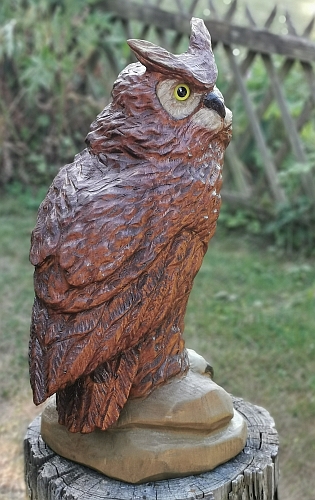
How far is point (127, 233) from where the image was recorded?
200cm

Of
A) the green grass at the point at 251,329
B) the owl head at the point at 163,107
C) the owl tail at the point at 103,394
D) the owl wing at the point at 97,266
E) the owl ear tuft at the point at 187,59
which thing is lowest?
the green grass at the point at 251,329

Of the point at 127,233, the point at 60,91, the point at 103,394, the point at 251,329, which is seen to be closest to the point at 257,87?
the point at 60,91

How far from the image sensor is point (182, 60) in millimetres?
2074

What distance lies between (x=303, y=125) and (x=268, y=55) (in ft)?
2.24

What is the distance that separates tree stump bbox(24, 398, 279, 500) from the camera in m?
2.12

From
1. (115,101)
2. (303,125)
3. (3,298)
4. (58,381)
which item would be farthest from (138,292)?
(303,125)

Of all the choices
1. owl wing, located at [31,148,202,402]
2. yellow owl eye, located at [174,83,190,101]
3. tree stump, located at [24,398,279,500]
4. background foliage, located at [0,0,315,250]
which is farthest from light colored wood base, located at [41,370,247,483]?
background foliage, located at [0,0,315,250]

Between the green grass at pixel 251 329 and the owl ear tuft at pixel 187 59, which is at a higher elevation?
the owl ear tuft at pixel 187 59

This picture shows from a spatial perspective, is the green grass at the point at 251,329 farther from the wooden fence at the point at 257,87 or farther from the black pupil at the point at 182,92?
the black pupil at the point at 182,92

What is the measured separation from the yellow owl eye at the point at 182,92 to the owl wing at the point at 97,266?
25 centimetres

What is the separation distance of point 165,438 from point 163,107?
3.51 feet

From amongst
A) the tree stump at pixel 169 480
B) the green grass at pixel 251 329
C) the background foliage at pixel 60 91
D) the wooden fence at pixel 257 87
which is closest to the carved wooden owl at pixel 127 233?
the tree stump at pixel 169 480

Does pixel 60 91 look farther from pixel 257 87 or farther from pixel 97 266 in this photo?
pixel 97 266

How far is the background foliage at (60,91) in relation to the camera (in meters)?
6.71
